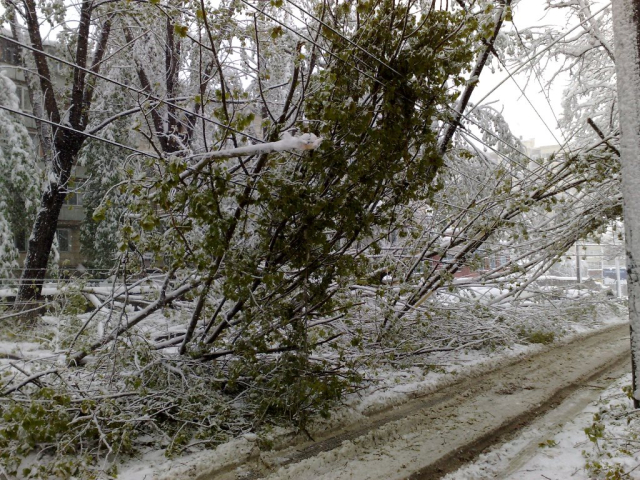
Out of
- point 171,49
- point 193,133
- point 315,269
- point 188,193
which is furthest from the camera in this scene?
point 171,49

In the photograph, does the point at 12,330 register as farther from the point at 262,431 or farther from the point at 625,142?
the point at 625,142

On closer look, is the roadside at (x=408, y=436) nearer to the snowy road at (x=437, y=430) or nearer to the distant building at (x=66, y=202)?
the snowy road at (x=437, y=430)

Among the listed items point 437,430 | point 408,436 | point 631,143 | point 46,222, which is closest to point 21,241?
point 46,222

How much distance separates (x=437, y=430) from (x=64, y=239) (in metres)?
7.20

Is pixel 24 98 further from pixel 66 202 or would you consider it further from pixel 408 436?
pixel 408 436

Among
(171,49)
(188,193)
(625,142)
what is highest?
(171,49)

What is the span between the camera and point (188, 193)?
12.3 ft

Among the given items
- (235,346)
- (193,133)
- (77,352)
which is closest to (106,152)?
(193,133)

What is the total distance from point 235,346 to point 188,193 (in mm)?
1802

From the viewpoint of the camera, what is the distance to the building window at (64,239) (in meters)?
8.14

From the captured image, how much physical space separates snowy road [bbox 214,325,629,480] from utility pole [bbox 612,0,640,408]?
148cm

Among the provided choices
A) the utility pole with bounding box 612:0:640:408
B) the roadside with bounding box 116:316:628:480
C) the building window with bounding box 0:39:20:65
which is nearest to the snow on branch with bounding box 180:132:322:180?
the roadside with bounding box 116:316:628:480

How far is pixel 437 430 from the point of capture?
4.75 m

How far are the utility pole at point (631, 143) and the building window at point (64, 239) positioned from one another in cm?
850
